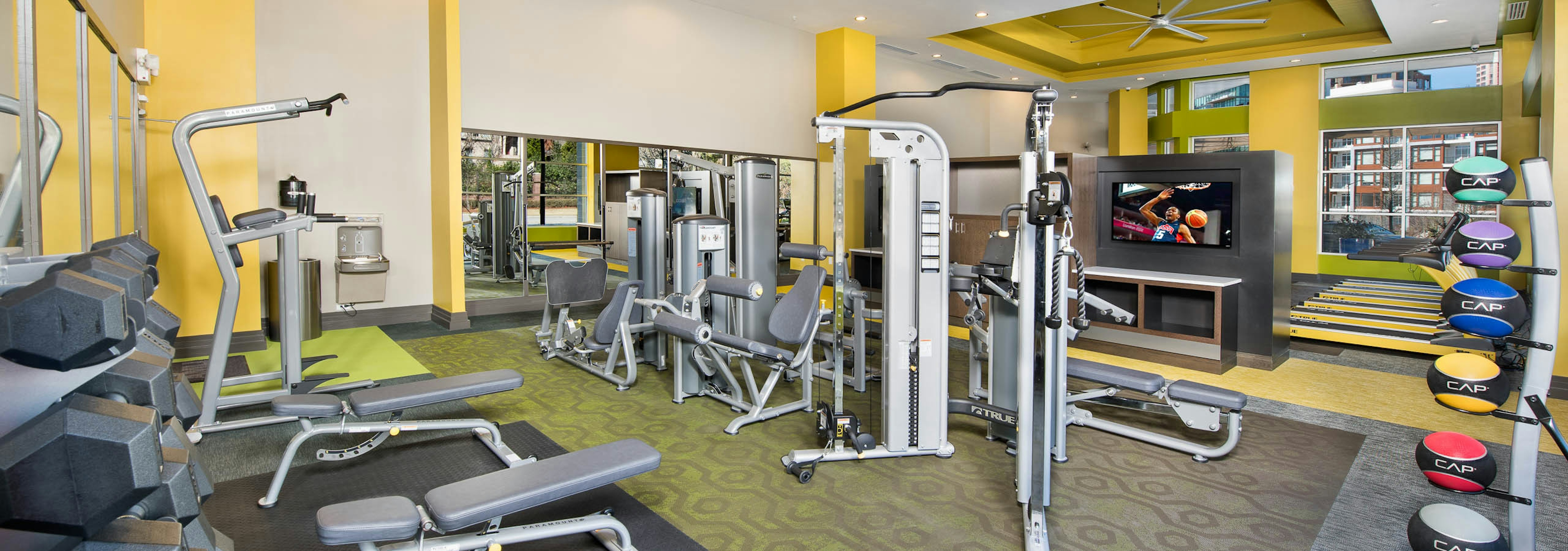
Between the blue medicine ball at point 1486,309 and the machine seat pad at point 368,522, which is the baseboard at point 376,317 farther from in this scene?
the blue medicine ball at point 1486,309

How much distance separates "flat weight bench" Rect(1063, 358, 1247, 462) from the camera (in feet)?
11.5

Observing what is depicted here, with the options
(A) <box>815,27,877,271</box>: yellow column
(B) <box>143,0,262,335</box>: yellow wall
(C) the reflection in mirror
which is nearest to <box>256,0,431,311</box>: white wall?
(B) <box>143,0,262,335</box>: yellow wall

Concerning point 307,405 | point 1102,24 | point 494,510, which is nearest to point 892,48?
point 1102,24

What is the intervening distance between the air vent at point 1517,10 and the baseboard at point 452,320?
1062 centimetres

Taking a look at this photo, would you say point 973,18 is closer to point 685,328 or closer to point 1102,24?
point 1102,24

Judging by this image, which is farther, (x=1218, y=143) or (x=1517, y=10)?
(x=1218, y=143)

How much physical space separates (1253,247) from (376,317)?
7.60m

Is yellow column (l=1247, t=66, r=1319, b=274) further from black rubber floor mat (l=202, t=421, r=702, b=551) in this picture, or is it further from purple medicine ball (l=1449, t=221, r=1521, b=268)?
black rubber floor mat (l=202, t=421, r=702, b=551)

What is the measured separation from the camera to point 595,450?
263cm

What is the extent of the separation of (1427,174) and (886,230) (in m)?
11.6

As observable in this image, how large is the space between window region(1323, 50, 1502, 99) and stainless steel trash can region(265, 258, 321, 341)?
13444mm

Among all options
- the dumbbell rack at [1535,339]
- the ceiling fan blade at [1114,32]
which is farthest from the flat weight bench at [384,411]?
the ceiling fan blade at [1114,32]

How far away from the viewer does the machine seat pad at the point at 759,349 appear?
3973mm

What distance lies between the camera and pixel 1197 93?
12.8m
